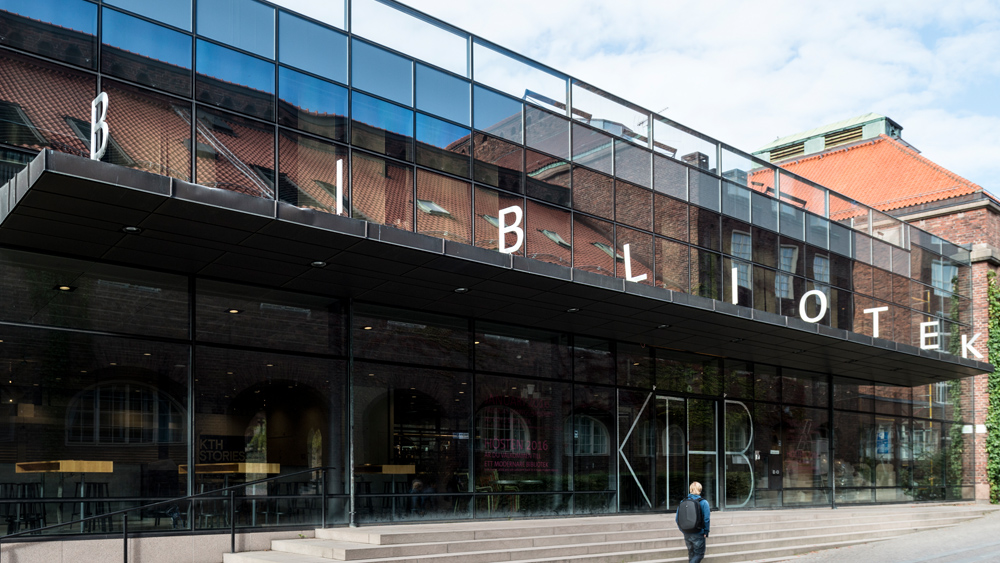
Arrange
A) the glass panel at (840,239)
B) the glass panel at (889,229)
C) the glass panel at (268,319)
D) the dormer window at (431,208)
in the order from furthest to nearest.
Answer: the glass panel at (889,229) < the glass panel at (840,239) < the dormer window at (431,208) < the glass panel at (268,319)

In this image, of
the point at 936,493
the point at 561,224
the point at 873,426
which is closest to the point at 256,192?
the point at 561,224

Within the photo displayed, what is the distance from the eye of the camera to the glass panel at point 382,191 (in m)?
14.0

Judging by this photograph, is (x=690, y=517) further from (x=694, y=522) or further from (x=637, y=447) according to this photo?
(x=637, y=447)

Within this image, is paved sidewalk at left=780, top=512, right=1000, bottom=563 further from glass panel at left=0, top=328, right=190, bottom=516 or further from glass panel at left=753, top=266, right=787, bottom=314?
glass panel at left=0, top=328, right=190, bottom=516

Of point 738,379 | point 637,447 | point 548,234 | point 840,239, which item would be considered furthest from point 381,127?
point 840,239

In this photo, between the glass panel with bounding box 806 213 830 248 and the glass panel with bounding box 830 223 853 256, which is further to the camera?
the glass panel with bounding box 830 223 853 256

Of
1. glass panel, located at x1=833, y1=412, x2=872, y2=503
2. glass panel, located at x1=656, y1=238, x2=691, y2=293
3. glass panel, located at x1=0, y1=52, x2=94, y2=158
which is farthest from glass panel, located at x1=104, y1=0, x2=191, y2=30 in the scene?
glass panel, located at x1=833, y1=412, x2=872, y2=503

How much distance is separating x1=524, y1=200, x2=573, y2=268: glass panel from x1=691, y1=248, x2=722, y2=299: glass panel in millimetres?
3899

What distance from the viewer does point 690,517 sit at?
13.4 metres

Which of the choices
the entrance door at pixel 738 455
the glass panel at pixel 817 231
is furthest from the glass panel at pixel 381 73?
the glass panel at pixel 817 231

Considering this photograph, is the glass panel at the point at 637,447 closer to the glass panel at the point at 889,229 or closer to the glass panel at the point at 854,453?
the glass panel at the point at 854,453

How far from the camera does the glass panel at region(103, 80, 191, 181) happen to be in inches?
457

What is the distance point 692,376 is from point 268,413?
11.6 m

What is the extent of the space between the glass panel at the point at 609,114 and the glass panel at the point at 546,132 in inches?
24.5
